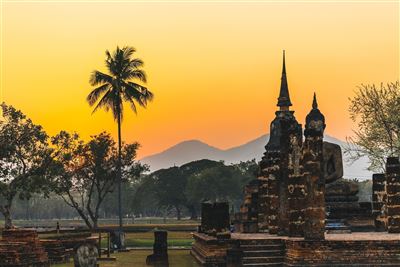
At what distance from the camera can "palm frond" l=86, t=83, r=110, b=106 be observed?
144 feet

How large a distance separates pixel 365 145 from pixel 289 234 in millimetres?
26442

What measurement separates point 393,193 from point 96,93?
933 inches

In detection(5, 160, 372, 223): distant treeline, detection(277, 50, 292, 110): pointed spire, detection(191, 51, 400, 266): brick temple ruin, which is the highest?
detection(277, 50, 292, 110): pointed spire

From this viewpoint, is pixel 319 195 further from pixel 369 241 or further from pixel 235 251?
pixel 235 251

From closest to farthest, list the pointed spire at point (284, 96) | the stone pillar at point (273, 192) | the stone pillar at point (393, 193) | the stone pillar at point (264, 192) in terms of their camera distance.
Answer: the stone pillar at point (273, 192), the stone pillar at point (393, 193), the stone pillar at point (264, 192), the pointed spire at point (284, 96)

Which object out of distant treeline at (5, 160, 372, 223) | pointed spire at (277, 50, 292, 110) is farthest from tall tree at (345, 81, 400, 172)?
distant treeline at (5, 160, 372, 223)

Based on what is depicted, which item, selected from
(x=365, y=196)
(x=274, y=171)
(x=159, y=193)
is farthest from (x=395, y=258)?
(x=365, y=196)

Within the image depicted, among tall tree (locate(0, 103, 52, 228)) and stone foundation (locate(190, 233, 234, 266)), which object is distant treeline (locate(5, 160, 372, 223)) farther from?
stone foundation (locate(190, 233, 234, 266))

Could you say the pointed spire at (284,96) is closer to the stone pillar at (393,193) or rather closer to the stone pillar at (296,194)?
the stone pillar at (393,193)

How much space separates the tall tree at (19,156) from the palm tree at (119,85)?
8.46 metres

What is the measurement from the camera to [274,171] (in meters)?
26.4

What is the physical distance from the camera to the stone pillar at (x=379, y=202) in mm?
30766

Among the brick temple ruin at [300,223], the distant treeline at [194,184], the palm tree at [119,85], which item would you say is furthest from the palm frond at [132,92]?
the distant treeline at [194,184]

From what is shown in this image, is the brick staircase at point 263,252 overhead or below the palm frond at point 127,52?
below
